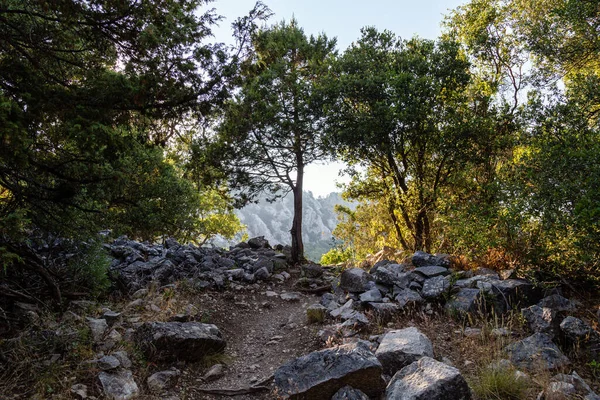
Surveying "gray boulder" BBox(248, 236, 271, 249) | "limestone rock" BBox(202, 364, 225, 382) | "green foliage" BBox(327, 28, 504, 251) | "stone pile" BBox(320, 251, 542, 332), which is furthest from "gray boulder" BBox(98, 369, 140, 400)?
"gray boulder" BBox(248, 236, 271, 249)

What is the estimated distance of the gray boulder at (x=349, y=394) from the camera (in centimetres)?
388

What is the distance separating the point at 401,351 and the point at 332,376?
3.85ft

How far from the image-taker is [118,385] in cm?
441

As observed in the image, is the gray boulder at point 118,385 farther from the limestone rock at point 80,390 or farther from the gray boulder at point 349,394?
the gray boulder at point 349,394

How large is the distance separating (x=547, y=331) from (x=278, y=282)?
24.7ft

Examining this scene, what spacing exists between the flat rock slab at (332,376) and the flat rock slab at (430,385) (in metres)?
0.25

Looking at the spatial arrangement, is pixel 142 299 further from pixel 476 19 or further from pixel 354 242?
pixel 476 19

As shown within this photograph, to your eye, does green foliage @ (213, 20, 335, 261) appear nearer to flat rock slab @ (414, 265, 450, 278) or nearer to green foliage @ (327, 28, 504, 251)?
green foliage @ (327, 28, 504, 251)

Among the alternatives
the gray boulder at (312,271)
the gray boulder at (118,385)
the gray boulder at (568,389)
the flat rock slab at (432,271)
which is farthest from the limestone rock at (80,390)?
the gray boulder at (312,271)

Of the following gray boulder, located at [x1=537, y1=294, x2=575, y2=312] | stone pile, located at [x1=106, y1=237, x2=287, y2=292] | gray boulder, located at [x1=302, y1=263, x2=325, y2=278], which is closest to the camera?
gray boulder, located at [x1=537, y1=294, x2=575, y2=312]

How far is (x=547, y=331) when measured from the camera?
5.16 metres

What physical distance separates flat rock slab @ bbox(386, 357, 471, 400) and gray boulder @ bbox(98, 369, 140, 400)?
3150 millimetres

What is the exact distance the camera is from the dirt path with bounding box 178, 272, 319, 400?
17.2 ft

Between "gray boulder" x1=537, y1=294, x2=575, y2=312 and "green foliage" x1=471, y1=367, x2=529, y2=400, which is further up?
"gray boulder" x1=537, y1=294, x2=575, y2=312
